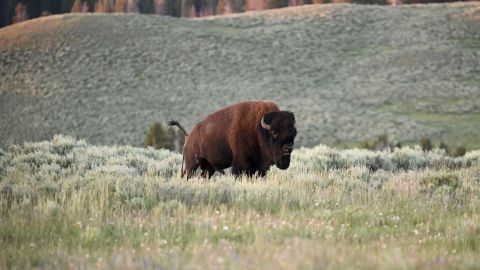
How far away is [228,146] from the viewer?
10.4 metres

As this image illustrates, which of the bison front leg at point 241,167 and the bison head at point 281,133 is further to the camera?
the bison front leg at point 241,167

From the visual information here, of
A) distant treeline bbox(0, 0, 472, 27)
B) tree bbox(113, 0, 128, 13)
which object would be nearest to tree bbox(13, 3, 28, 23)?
distant treeline bbox(0, 0, 472, 27)

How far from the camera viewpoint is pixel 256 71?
5825cm

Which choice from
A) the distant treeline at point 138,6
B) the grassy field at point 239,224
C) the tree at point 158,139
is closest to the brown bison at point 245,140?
the grassy field at point 239,224

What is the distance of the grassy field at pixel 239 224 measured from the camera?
4.84 m

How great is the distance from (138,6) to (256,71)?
2747 inches

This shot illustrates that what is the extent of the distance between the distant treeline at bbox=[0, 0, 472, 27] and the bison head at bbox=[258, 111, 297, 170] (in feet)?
291

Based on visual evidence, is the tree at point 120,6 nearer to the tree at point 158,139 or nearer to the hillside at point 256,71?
the hillside at point 256,71

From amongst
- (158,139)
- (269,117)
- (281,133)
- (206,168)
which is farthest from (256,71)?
(281,133)

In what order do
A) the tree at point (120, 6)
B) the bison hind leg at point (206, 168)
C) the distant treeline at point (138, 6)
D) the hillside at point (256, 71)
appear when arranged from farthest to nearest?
the tree at point (120, 6) < the distant treeline at point (138, 6) < the hillside at point (256, 71) < the bison hind leg at point (206, 168)

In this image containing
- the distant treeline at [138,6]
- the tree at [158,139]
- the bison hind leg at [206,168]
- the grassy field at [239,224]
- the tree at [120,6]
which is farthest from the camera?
the tree at [120,6]

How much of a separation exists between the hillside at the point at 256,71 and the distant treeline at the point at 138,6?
29216mm

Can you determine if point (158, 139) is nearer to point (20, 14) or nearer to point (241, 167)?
point (241, 167)

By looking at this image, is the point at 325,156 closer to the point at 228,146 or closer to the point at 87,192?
the point at 228,146
